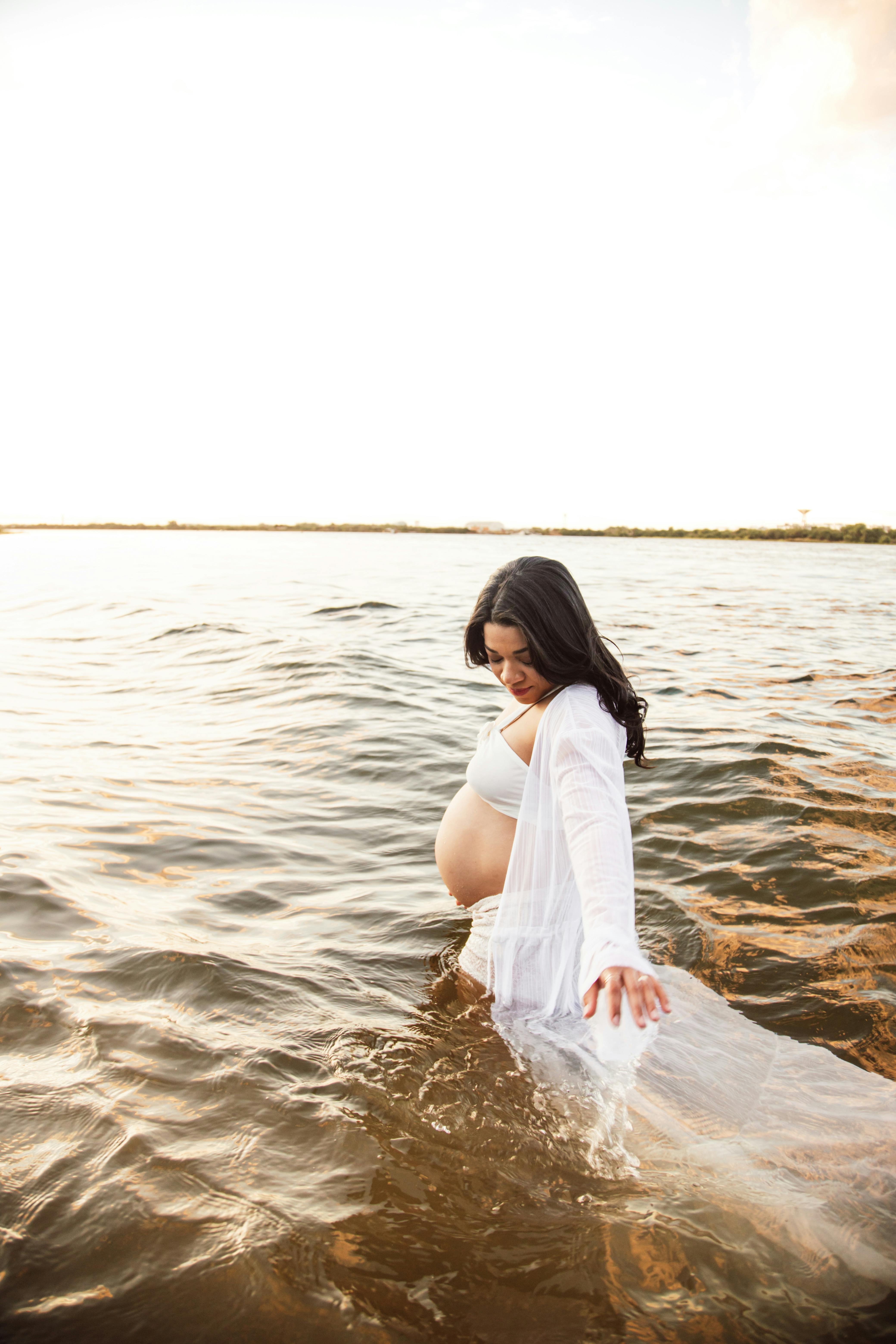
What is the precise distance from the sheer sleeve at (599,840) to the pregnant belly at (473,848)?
0.76m

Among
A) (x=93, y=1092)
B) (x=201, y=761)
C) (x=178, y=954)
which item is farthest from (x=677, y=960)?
(x=201, y=761)

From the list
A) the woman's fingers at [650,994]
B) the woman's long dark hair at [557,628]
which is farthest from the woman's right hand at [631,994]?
the woman's long dark hair at [557,628]

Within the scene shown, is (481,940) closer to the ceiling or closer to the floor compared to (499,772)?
closer to the floor

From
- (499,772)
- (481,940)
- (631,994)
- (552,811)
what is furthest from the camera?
(481,940)

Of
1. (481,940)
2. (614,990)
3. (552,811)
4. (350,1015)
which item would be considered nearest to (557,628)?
(552,811)

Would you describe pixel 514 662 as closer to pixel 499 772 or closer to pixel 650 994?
pixel 499 772

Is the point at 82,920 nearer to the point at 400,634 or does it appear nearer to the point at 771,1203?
the point at 771,1203

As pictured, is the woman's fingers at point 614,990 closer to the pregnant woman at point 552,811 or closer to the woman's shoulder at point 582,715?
the pregnant woman at point 552,811

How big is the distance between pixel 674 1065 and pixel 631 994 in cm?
104

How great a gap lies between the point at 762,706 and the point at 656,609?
11730mm

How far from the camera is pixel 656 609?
20.6 m

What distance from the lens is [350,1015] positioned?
136 inches

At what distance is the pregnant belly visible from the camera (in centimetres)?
342

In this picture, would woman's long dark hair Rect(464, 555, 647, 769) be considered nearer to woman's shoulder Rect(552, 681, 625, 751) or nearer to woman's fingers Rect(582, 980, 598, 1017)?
woman's shoulder Rect(552, 681, 625, 751)
